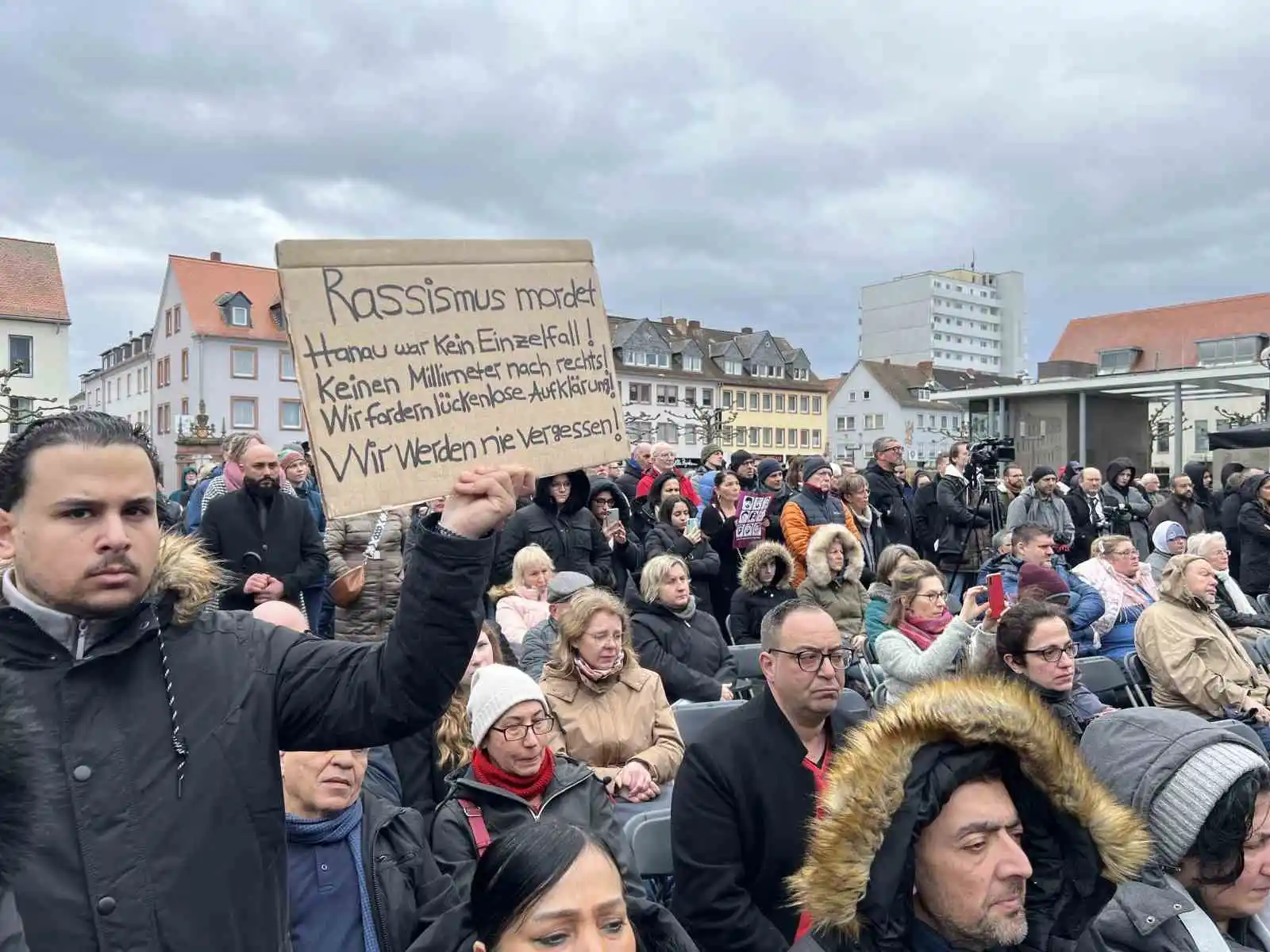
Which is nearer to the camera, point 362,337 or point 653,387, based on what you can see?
point 362,337

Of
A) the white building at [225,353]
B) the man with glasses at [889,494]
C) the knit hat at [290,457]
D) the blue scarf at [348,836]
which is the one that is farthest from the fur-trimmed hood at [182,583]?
the white building at [225,353]

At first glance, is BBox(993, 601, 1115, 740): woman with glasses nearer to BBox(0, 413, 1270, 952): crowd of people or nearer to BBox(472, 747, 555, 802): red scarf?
BBox(0, 413, 1270, 952): crowd of people

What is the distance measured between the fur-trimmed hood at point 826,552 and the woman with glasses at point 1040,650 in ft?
8.72

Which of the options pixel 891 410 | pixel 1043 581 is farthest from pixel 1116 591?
pixel 891 410

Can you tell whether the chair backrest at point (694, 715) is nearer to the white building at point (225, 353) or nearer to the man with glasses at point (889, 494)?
the man with glasses at point (889, 494)

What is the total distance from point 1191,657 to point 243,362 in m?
51.8

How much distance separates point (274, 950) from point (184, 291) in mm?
55058

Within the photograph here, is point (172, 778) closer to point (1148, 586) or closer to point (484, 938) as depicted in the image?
point (484, 938)

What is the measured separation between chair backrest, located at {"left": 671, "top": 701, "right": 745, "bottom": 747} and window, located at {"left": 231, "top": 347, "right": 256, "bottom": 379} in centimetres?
5067

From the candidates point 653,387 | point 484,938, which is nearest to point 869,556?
point 484,938

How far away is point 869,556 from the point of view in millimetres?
9688

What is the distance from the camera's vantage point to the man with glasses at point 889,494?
1036 cm

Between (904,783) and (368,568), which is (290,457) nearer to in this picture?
(368,568)

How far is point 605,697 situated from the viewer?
4.74 meters
